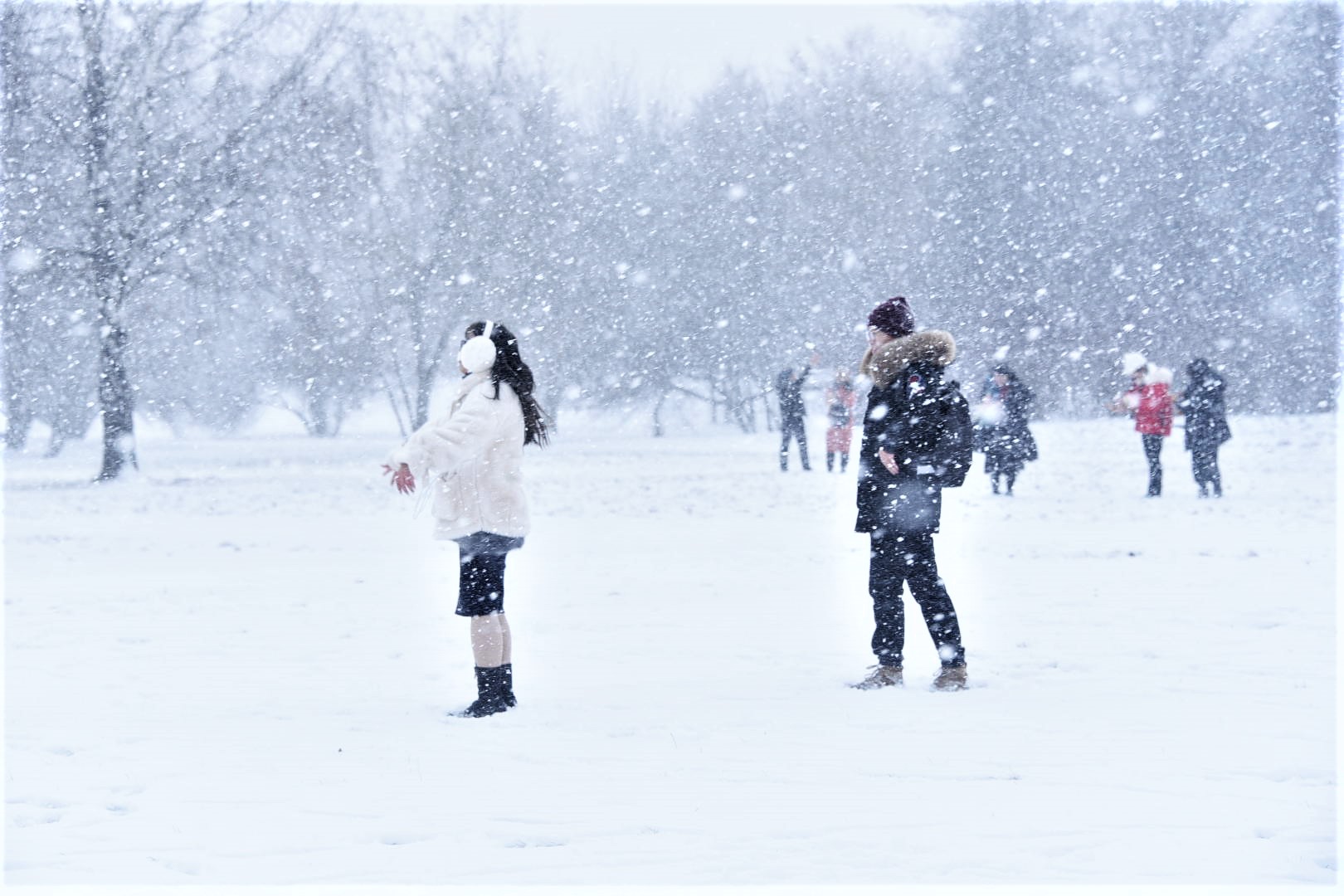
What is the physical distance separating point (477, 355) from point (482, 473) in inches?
18.3

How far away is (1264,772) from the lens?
4465 millimetres

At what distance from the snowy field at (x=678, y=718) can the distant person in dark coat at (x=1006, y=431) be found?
3362mm

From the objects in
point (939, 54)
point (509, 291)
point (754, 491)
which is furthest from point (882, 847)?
point (939, 54)

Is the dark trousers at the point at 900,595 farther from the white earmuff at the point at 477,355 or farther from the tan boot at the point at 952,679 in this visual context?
the white earmuff at the point at 477,355

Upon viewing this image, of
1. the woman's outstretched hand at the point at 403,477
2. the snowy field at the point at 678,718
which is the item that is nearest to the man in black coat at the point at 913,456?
the snowy field at the point at 678,718

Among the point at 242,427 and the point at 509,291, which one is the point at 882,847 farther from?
the point at 242,427

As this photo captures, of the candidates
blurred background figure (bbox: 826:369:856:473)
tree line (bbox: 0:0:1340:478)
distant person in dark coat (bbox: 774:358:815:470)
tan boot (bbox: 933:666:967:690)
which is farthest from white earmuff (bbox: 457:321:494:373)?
tree line (bbox: 0:0:1340:478)

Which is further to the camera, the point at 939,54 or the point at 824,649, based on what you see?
the point at 939,54

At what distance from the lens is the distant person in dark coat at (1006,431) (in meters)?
15.4

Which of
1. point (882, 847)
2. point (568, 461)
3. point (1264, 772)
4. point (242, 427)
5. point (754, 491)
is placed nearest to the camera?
point (882, 847)

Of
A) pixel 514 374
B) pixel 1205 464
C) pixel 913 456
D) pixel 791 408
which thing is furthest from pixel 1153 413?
pixel 514 374

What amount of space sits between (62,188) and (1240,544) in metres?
17.2

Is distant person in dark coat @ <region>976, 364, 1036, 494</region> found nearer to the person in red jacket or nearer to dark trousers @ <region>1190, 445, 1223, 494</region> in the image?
the person in red jacket

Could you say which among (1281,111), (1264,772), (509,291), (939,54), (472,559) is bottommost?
(1264,772)
